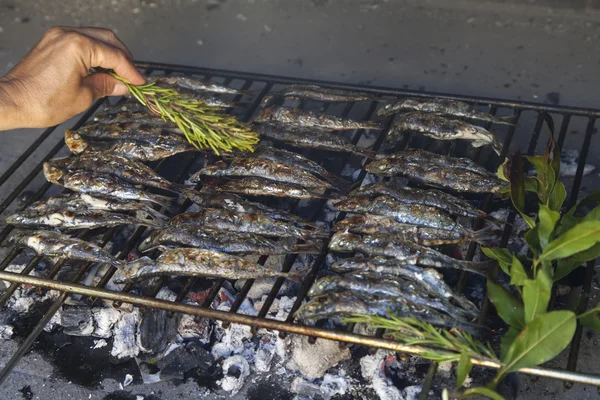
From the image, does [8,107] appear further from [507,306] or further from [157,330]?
[507,306]

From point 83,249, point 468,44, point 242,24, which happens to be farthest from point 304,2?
point 83,249

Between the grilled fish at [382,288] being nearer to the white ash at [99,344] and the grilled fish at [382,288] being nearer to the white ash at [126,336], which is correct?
the white ash at [126,336]

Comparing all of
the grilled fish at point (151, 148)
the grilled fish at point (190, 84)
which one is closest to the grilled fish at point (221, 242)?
the grilled fish at point (151, 148)

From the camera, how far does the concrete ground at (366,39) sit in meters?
6.82

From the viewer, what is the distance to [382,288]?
Answer: 3789 millimetres

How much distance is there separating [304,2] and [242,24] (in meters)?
0.89

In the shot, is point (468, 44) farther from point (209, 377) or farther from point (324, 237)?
point (209, 377)

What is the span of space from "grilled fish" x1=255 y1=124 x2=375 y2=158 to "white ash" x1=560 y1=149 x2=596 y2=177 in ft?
6.31

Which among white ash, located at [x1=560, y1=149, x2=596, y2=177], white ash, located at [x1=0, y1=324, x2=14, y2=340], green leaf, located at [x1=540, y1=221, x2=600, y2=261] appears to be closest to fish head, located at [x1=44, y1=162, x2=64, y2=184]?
white ash, located at [x1=0, y1=324, x2=14, y2=340]

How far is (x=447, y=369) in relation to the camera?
4.05m

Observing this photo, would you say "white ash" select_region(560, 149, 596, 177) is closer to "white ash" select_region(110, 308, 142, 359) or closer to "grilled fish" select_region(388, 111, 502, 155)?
"grilled fish" select_region(388, 111, 502, 155)

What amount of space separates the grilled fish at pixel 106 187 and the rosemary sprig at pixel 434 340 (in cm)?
205

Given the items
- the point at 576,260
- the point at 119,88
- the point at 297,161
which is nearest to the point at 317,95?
the point at 297,161

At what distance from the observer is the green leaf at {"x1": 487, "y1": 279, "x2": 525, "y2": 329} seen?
349cm
